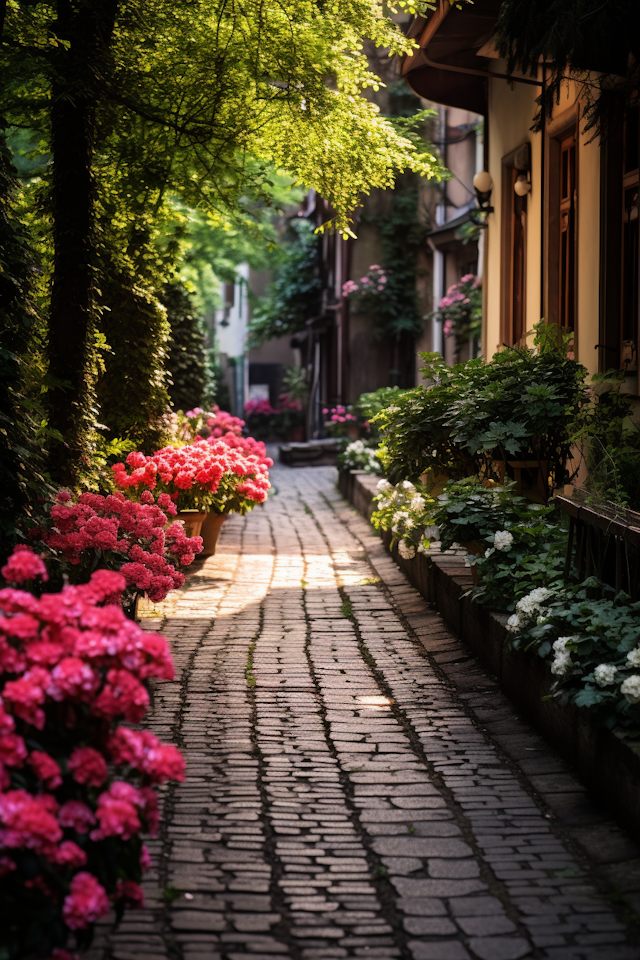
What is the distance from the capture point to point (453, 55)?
10352 millimetres

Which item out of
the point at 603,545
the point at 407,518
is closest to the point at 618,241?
the point at 407,518

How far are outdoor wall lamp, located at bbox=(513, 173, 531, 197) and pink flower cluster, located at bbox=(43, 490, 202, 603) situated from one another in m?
5.18

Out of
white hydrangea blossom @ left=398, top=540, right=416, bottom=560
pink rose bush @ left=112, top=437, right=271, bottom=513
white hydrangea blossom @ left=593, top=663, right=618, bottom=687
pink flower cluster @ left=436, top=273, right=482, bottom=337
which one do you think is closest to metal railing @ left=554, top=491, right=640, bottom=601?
white hydrangea blossom @ left=593, top=663, right=618, bottom=687

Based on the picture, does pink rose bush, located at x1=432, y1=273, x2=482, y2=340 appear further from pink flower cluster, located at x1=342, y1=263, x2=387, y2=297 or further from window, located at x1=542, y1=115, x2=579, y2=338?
Result: window, located at x1=542, y1=115, x2=579, y2=338

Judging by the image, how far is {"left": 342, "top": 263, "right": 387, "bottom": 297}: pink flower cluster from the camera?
22.5 metres

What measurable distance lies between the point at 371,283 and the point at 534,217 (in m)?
13.3

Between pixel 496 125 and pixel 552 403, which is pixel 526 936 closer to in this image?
pixel 552 403

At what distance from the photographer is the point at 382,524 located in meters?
8.74

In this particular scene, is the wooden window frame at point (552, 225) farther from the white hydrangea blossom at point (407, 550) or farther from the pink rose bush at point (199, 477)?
the pink rose bush at point (199, 477)

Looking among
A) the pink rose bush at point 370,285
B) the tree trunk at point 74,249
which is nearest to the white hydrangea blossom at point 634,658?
the tree trunk at point 74,249

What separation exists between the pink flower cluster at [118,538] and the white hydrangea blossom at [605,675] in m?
2.97

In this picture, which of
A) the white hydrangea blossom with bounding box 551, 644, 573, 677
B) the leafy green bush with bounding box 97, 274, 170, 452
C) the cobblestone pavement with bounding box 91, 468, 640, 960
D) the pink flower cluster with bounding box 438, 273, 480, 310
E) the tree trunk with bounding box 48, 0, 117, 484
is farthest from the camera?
the pink flower cluster with bounding box 438, 273, 480, 310

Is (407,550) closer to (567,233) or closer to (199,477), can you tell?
(199,477)

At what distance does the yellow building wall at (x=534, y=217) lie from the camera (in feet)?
25.2
